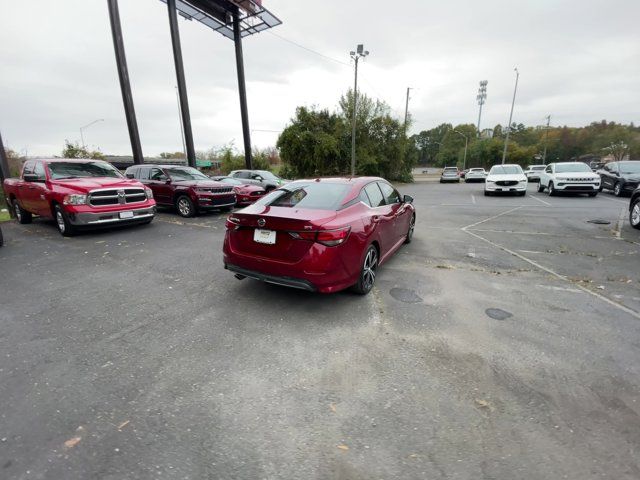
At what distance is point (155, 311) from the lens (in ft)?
13.0

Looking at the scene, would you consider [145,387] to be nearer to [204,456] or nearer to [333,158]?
[204,456]

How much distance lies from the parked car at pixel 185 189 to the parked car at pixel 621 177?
17.8m

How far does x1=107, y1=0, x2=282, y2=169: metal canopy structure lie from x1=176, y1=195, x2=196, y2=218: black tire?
6776mm

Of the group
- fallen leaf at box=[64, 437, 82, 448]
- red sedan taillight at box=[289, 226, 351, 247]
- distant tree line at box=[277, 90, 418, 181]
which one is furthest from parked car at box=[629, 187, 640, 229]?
distant tree line at box=[277, 90, 418, 181]

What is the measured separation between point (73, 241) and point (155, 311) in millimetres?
4984

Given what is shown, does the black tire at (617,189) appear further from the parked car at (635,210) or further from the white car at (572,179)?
the parked car at (635,210)

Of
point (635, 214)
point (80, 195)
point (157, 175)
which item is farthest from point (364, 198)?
point (157, 175)

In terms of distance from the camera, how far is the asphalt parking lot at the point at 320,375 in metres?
2.01

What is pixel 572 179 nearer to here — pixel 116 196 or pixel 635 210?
pixel 635 210

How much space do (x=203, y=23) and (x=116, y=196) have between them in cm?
1794

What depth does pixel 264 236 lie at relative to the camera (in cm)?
390

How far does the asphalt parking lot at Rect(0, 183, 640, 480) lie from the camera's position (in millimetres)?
2012

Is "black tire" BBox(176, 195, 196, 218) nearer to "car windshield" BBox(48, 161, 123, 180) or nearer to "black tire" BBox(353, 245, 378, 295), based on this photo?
"car windshield" BBox(48, 161, 123, 180)

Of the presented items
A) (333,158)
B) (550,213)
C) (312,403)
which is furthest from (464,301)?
(333,158)
